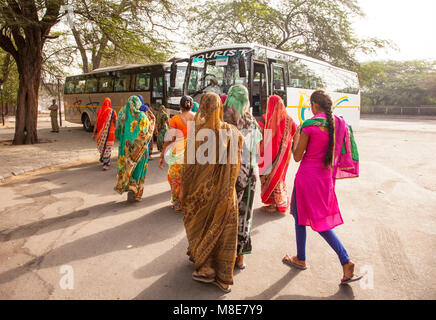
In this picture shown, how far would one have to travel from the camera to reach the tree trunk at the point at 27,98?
11367 mm

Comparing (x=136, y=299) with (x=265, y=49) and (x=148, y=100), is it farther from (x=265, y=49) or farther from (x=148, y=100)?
(x=148, y=100)

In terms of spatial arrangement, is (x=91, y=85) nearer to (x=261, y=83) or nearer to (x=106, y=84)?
(x=106, y=84)

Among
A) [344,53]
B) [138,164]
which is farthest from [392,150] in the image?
[344,53]

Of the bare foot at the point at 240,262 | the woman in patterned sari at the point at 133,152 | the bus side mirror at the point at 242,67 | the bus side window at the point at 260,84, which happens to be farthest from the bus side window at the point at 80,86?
the bare foot at the point at 240,262

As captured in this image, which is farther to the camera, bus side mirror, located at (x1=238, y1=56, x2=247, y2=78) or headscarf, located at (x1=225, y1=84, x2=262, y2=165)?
bus side mirror, located at (x1=238, y1=56, x2=247, y2=78)

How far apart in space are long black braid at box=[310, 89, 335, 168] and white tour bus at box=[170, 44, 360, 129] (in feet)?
21.4

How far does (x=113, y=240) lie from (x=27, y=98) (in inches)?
401

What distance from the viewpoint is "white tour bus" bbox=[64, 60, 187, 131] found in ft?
45.4

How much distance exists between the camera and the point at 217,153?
2.75 m

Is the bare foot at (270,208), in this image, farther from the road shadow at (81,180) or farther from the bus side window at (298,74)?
the bus side window at (298,74)

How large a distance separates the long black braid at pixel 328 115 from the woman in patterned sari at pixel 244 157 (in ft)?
2.07

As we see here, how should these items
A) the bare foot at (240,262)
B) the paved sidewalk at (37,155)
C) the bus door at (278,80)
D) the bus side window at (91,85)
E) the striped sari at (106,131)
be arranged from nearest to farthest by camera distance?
the bare foot at (240,262) → the striped sari at (106,131) → the paved sidewalk at (37,155) → the bus door at (278,80) → the bus side window at (91,85)

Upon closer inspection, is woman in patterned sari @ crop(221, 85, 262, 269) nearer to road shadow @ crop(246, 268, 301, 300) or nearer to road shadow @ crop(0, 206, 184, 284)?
road shadow @ crop(246, 268, 301, 300)

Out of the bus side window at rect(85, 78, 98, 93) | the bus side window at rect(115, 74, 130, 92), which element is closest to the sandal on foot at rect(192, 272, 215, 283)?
the bus side window at rect(115, 74, 130, 92)
